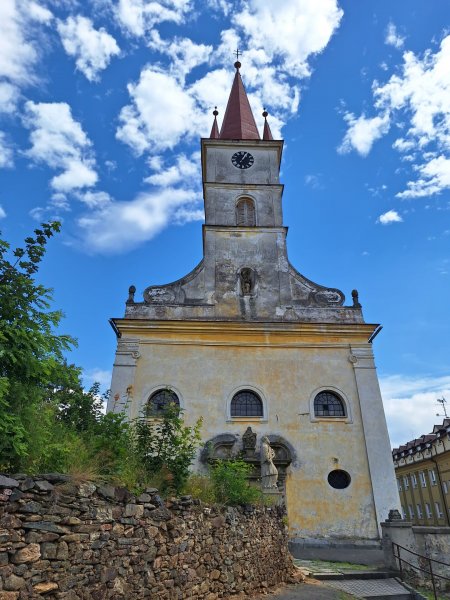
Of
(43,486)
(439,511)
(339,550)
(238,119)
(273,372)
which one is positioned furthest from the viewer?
(439,511)

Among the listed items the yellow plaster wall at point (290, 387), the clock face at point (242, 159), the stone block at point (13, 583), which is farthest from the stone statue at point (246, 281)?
the stone block at point (13, 583)

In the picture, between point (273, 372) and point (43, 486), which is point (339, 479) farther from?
point (43, 486)

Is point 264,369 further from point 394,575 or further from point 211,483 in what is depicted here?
point 211,483

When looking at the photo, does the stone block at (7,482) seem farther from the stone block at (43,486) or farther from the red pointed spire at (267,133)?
the red pointed spire at (267,133)

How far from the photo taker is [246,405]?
693 inches

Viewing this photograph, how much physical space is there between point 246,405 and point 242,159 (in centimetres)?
1325

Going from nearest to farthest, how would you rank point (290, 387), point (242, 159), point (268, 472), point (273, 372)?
1. point (268, 472)
2. point (290, 387)
3. point (273, 372)
4. point (242, 159)

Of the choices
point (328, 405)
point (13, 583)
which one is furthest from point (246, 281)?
point (13, 583)

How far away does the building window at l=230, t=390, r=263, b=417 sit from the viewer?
17.4 metres

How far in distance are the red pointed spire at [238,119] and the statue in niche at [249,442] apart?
1585 cm

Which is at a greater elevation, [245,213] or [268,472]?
[245,213]

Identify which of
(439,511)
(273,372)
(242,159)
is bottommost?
(439,511)

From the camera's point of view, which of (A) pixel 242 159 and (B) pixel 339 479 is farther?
(A) pixel 242 159

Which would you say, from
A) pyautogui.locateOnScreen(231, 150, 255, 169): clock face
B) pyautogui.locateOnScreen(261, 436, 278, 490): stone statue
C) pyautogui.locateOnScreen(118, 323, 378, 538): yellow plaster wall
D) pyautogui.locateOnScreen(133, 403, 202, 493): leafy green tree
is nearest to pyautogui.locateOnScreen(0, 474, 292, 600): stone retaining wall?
pyautogui.locateOnScreen(133, 403, 202, 493): leafy green tree
